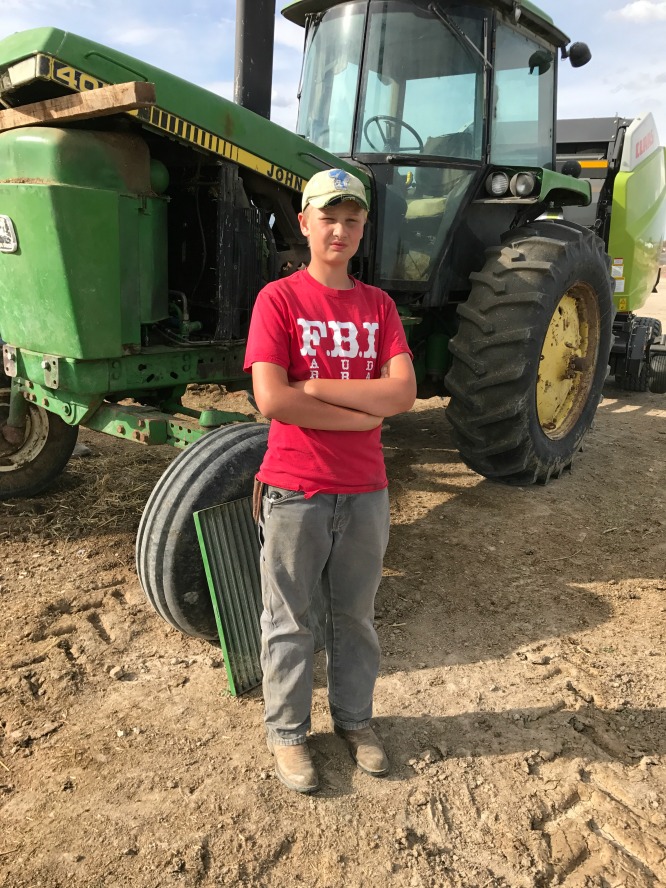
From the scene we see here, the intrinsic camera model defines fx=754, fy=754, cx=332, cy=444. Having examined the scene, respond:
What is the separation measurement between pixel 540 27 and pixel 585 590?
3365 mm

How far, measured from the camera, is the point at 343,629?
221 cm

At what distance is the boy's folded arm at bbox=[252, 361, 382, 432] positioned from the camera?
1.92m

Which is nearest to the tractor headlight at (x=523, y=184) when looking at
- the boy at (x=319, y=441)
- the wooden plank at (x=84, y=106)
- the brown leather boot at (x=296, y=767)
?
the wooden plank at (x=84, y=106)

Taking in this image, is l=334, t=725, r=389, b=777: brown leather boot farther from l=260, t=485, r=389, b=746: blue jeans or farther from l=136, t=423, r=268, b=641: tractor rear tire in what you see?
l=136, t=423, r=268, b=641: tractor rear tire

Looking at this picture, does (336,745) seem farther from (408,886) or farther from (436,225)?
(436,225)

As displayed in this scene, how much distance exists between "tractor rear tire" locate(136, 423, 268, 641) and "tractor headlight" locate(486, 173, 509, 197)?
2444mm

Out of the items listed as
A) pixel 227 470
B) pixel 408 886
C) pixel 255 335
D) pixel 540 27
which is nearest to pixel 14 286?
pixel 227 470

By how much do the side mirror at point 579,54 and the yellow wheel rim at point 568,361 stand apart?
155 cm

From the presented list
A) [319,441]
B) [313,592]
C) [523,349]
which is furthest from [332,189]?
[523,349]

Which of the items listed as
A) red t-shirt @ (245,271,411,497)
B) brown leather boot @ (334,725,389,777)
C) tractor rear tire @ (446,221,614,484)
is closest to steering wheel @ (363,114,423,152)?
tractor rear tire @ (446,221,614,484)

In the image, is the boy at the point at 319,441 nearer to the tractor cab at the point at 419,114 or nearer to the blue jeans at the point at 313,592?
the blue jeans at the point at 313,592

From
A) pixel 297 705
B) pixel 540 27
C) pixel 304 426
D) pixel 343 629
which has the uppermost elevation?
pixel 540 27

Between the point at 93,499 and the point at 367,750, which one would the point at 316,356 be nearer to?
the point at 367,750

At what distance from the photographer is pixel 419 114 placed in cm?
409
